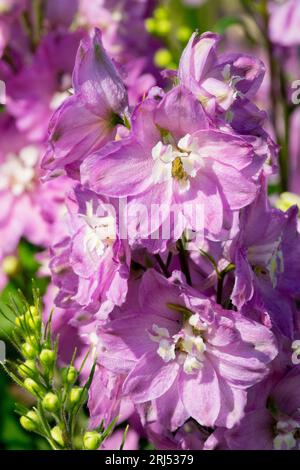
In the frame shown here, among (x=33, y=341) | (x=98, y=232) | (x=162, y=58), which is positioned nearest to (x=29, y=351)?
(x=33, y=341)

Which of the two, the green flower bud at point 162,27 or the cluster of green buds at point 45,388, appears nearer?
the cluster of green buds at point 45,388

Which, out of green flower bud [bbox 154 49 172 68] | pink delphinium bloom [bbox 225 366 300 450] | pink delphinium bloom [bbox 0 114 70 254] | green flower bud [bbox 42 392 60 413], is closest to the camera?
green flower bud [bbox 42 392 60 413]

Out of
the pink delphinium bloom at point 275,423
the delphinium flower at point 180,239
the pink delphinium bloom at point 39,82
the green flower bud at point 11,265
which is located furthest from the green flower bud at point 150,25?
the pink delphinium bloom at point 275,423

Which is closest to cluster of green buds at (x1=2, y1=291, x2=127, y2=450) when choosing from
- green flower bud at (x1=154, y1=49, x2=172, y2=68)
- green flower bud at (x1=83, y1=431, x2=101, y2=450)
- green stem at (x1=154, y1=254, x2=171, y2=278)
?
green flower bud at (x1=83, y1=431, x2=101, y2=450)

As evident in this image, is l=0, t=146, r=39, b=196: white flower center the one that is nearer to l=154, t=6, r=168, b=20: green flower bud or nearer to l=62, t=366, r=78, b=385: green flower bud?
l=154, t=6, r=168, b=20: green flower bud

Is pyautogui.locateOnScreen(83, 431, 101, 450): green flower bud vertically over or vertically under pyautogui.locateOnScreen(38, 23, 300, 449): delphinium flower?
under

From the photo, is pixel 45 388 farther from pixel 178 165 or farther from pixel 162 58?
pixel 162 58

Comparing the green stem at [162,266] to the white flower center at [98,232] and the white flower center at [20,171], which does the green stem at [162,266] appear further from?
the white flower center at [20,171]
